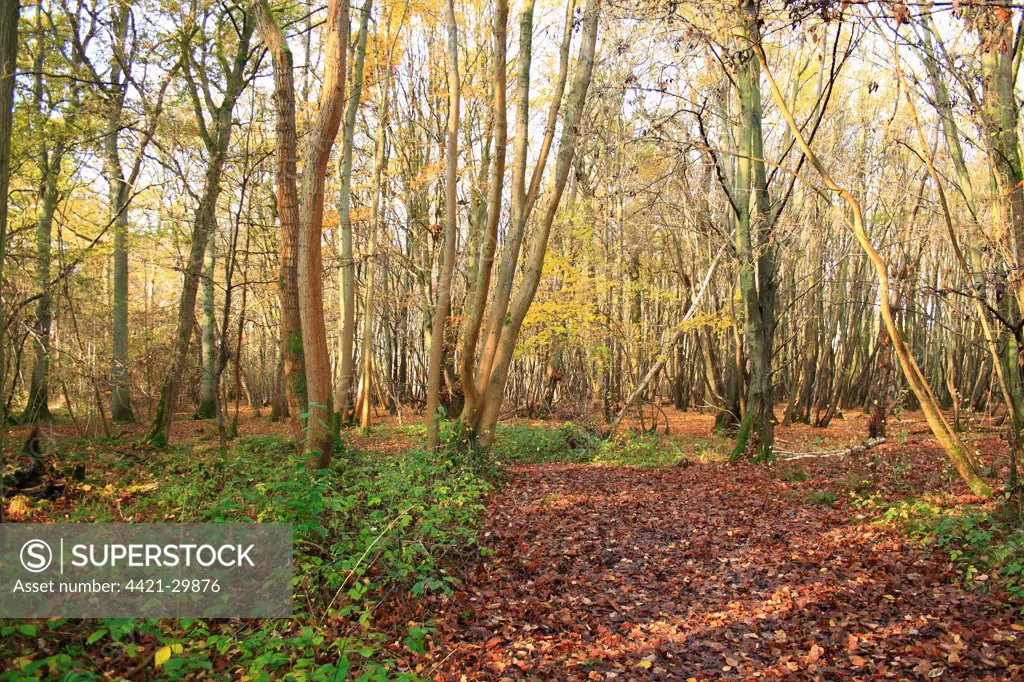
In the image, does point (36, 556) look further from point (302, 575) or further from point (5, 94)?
point (5, 94)

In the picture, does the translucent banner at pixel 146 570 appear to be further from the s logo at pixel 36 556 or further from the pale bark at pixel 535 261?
the pale bark at pixel 535 261

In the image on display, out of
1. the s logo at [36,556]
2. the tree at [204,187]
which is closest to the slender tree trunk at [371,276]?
the tree at [204,187]

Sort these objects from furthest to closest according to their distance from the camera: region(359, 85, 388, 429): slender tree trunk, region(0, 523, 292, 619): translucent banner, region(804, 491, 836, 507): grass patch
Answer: region(359, 85, 388, 429): slender tree trunk, region(804, 491, 836, 507): grass patch, region(0, 523, 292, 619): translucent banner

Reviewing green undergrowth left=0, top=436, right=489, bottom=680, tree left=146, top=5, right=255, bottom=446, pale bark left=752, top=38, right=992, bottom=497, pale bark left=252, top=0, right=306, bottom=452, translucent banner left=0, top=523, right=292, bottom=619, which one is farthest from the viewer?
tree left=146, top=5, right=255, bottom=446

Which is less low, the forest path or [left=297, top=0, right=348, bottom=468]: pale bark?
[left=297, top=0, right=348, bottom=468]: pale bark

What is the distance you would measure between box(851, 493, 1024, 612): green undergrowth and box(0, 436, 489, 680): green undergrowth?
12.8 ft

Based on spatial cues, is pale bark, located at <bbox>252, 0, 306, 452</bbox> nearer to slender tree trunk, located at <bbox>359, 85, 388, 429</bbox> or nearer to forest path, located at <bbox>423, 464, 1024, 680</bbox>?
forest path, located at <bbox>423, 464, 1024, 680</bbox>

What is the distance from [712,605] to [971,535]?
2291 mm

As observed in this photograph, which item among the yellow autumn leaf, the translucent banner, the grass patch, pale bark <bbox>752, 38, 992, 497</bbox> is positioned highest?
pale bark <bbox>752, 38, 992, 497</bbox>

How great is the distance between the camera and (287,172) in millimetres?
7434

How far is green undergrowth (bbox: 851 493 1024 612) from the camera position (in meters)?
4.53

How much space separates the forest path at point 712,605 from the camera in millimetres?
3793

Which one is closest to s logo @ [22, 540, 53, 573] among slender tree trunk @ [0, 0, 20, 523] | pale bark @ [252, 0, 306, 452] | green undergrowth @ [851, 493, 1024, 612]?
slender tree trunk @ [0, 0, 20, 523]

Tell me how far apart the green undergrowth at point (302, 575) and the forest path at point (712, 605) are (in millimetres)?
398
